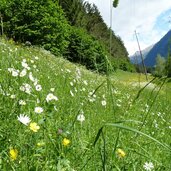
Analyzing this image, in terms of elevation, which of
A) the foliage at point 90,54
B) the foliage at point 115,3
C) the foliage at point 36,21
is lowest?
the foliage at point 90,54

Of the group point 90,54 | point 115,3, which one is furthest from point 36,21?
point 115,3

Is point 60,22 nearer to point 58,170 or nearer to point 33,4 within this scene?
point 33,4

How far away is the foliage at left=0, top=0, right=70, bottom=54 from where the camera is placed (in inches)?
1505

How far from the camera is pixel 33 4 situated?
4012cm

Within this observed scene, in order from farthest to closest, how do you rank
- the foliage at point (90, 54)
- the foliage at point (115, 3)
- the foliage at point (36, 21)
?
1. the foliage at point (36, 21)
2. the foliage at point (90, 54)
3. the foliage at point (115, 3)

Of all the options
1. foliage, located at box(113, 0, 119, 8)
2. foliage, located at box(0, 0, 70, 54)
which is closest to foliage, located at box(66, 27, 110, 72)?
foliage, located at box(113, 0, 119, 8)

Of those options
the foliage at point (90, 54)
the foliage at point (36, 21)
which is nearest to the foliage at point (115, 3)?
the foliage at point (90, 54)

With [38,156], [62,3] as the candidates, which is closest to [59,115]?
[38,156]

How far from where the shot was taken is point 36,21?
129 ft

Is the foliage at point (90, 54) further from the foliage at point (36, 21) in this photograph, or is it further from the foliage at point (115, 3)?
the foliage at point (36, 21)

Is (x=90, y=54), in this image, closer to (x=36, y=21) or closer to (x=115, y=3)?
(x=115, y=3)

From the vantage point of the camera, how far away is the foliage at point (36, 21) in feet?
125

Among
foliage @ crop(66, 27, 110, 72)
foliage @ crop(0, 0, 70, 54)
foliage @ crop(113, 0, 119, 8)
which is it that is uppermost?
foliage @ crop(0, 0, 70, 54)

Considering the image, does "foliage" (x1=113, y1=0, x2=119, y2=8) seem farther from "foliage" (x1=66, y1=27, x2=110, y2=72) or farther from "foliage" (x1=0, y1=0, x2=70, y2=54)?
"foliage" (x1=0, y1=0, x2=70, y2=54)
